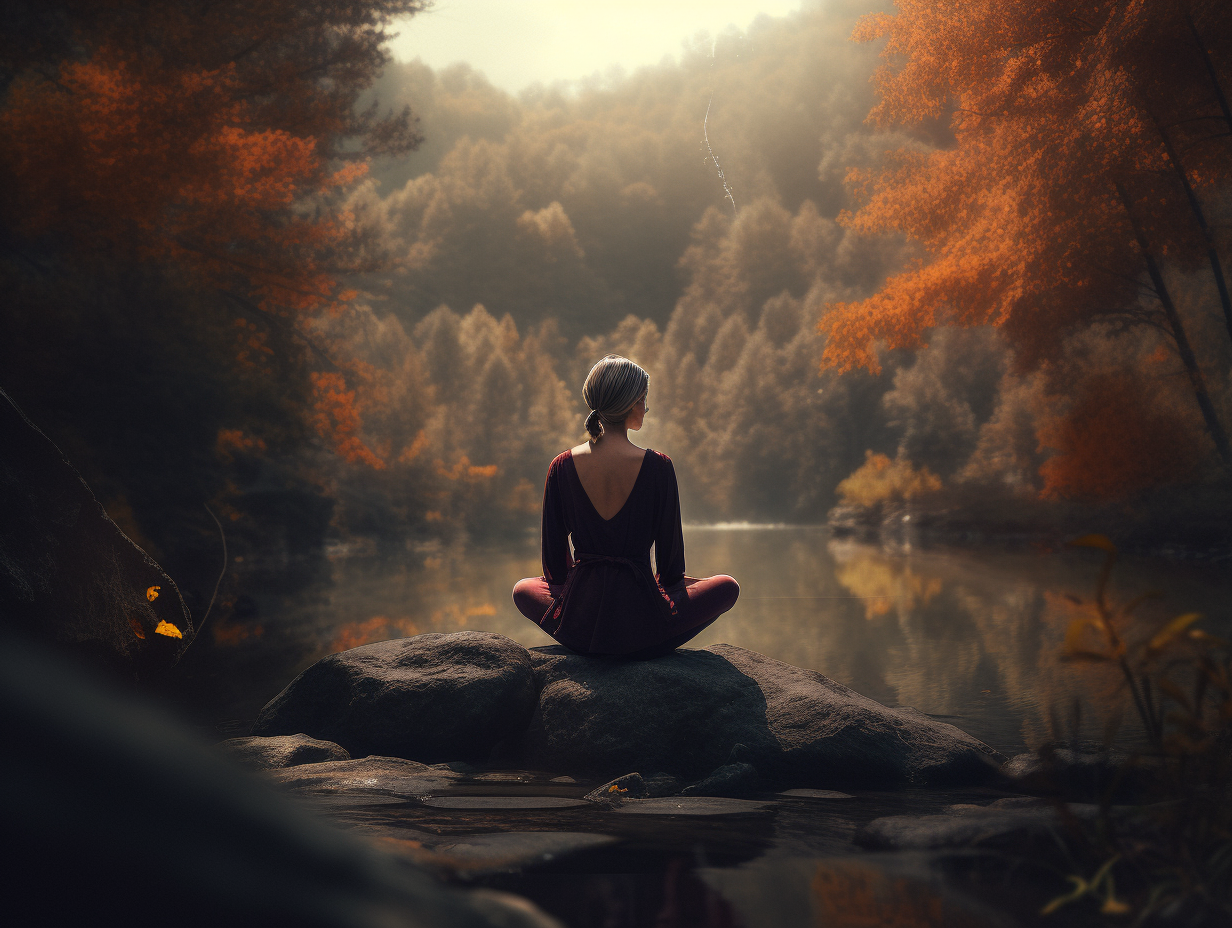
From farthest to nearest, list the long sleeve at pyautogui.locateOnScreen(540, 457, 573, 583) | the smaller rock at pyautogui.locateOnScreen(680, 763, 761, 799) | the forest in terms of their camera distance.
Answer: the forest → the long sleeve at pyautogui.locateOnScreen(540, 457, 573, 583) → the smaller rock at pyautogui.locateOnScreen(680, 763, 761, 799)

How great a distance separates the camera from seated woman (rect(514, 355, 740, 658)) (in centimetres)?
375

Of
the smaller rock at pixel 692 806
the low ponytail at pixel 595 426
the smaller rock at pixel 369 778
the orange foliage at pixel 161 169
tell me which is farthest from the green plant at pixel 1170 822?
the orange foliage at pixel 161 169

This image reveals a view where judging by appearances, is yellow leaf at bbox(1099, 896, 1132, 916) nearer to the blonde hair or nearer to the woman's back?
the woman's back

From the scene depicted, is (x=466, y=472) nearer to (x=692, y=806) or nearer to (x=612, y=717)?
(x=612, y=717)

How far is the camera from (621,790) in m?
2.86

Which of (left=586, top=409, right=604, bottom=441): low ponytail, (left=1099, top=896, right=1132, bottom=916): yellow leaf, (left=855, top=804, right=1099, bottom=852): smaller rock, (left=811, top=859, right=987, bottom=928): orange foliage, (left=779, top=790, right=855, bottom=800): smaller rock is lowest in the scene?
(left=1099, top=896, right=1132, bottom=916): yellow leaf

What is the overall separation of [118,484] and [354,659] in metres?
9.64

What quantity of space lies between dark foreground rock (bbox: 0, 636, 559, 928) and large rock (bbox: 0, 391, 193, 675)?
2971 mm

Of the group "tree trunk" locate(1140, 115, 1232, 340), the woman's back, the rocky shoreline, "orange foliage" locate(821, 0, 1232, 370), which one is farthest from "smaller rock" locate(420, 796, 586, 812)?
"orange foliage" locate(821, 0, 1232, 370)

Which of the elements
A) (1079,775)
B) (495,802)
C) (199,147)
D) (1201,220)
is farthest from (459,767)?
(199,147)

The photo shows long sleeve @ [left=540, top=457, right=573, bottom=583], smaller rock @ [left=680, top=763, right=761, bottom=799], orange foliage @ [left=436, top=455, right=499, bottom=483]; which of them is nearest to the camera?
smaller rock @ [left=680, top=763, right=761, bottom=799]

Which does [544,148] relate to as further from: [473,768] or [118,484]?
[473,768]

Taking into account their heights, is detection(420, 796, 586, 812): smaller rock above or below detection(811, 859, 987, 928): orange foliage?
above

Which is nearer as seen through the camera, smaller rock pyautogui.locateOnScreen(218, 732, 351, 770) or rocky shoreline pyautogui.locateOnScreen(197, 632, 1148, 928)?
rocky shoreline pyautogui.locateOnScreen(197, 632, 1148, 928)
